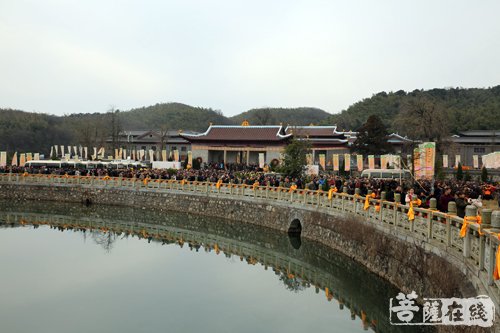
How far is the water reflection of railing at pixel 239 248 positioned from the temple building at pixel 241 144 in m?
21.3

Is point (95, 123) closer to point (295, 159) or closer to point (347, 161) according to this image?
point (347, 161)

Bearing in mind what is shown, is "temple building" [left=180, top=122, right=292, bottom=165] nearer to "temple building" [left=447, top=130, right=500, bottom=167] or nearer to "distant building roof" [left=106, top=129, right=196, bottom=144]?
"distant building roof" [left=106, top=129, right=196, bottom=144]

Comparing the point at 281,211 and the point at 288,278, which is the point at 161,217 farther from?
the point at 288,278

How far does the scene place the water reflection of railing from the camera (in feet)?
53.5

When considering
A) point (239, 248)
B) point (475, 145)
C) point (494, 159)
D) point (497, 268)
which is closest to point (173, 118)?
point (475, 145)

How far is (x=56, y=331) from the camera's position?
1376cm

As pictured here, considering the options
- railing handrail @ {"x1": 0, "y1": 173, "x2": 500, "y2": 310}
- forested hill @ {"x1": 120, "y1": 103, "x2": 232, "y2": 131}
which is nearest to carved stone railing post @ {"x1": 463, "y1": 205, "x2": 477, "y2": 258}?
railing handrail @ {"x1": 0, "y1": 173, "x2": 500, "y2": 310}

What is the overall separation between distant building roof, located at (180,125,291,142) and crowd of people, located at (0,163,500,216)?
125 inches

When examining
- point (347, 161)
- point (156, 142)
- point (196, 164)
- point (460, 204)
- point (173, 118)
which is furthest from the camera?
point (173, 118)

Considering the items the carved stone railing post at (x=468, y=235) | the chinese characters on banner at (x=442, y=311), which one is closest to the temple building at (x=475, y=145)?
the chinese characters on banner at (x=442, y=311)

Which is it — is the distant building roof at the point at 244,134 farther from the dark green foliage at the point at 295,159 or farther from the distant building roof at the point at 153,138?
the dark green foliage at the point at 295,159

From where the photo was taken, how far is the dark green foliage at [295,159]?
32531 mm

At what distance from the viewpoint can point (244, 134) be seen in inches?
2060

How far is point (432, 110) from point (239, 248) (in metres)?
32.0
